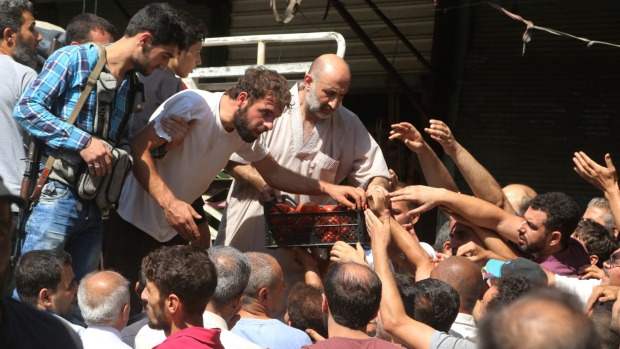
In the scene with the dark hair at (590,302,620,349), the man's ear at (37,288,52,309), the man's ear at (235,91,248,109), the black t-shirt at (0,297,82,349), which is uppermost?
the black t-shirt at (0,297,82,349)

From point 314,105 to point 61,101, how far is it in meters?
1.75

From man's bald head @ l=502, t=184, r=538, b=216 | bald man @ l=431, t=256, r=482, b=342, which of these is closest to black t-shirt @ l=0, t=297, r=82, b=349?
bald man @ l=431, t=256, r=482, b=342

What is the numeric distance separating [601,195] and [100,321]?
21.4 feet

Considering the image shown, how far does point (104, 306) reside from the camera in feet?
15.4

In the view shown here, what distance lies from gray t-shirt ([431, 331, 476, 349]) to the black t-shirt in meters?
1.99

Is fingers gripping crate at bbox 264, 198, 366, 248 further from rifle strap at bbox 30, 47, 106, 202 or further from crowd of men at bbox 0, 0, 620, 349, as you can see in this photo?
rifle strap at bbox 30, 47, 106, 202

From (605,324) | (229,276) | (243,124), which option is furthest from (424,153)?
(229,276)

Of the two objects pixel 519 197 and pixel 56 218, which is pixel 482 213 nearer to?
pixel 519 197

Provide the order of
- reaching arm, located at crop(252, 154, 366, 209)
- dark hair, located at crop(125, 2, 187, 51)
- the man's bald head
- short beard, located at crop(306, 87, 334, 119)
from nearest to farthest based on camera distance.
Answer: dark hair, located at crop(125, 2, 187, 51), reaching arm, located at crop(252, 154, 366, 209), short beard, located at crop(306, 87, 334, 119), the man's bald head

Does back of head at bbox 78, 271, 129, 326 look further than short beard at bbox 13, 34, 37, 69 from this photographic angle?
No

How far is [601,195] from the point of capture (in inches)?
389

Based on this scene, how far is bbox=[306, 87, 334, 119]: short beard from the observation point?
636 centimetres

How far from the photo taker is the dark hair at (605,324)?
15.6 feet

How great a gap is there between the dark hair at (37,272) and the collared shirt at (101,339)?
359 mm
